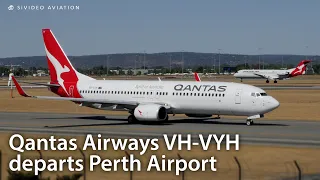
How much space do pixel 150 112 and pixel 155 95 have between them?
334 cm

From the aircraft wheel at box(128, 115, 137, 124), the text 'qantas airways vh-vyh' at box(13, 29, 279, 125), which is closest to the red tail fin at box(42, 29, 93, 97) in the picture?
the text 'qantas airways vh-vyh' at box(13, 29, 279, 125)

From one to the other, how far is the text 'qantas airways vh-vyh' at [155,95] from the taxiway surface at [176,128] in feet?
3.84

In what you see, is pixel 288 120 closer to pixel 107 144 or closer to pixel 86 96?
pixel 86 96

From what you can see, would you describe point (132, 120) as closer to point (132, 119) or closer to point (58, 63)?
point (132, 119)

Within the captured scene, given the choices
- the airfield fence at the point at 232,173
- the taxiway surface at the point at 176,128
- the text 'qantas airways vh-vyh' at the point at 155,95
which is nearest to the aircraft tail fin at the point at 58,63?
the text 'qantas airways vh-vyh' at the point at 155,95

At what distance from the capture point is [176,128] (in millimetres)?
51281

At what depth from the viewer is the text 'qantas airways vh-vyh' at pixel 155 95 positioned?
52.8 metres

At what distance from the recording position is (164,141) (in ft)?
137

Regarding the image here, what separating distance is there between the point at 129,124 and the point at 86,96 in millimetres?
6454

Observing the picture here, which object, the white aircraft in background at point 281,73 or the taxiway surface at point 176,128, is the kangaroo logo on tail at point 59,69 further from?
the white aircraft in background at point 281,73

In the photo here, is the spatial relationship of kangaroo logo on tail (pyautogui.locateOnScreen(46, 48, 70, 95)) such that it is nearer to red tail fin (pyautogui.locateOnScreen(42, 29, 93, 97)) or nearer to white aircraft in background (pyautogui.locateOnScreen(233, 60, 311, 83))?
red tail fin (pyautogui.locateOnScreen(42, 29, 93, 97))

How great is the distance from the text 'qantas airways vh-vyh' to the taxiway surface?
3.84 feet

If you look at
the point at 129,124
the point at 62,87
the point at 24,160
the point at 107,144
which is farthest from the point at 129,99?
the point at 24,160

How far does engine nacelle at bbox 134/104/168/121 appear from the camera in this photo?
53531 mm
